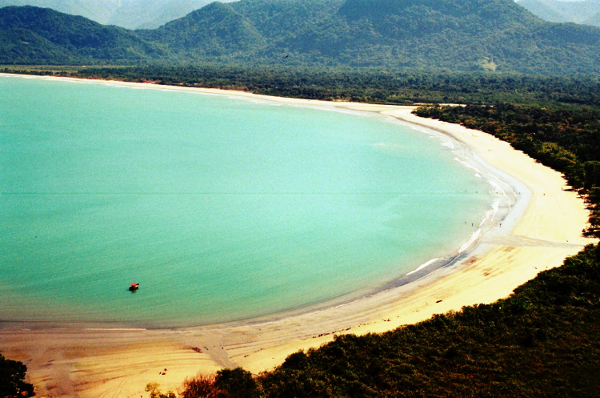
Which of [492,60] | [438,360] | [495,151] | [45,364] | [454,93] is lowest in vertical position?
[45,364]

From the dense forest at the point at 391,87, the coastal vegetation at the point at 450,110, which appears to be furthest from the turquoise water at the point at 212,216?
the dense forest at the point at 391,87

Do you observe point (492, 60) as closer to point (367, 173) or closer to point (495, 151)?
point (495, 151)

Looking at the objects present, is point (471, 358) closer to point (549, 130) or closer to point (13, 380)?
point (13, 380)

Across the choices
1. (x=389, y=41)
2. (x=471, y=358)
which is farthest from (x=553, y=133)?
(x=389, y=41)

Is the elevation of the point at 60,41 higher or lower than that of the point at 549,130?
higher

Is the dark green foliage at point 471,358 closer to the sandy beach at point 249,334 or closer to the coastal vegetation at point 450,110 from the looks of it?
the coastal vegetation at point 450,110

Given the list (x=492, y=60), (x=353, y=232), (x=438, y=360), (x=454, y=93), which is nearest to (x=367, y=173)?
(x=353, y=232)
